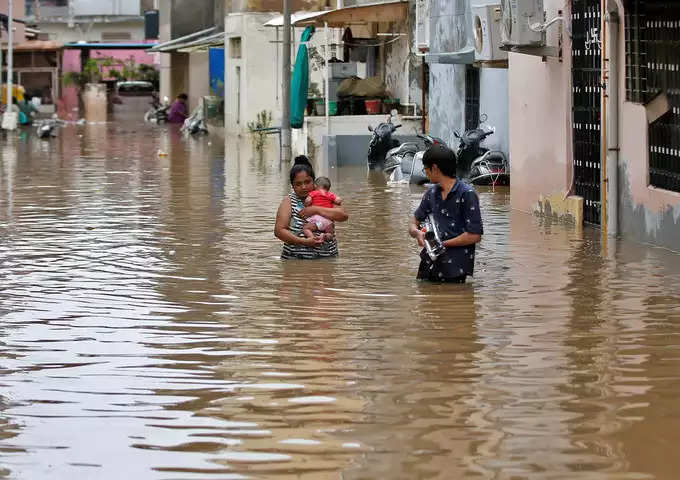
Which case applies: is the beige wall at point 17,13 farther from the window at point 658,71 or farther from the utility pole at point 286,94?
Answer: the window at point 658,71

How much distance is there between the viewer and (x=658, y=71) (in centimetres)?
1297

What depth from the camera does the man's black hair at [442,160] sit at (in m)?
10.2

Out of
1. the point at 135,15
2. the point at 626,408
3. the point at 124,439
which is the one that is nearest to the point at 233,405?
the point at 124,439

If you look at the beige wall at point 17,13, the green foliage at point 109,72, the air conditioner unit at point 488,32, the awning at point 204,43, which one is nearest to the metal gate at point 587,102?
the air conditioner unit at point 488,32

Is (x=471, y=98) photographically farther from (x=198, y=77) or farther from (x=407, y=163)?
(x=198, y=77)

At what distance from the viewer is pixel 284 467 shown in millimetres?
5547

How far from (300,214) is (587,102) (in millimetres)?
4317

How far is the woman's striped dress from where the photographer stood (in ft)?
38.5

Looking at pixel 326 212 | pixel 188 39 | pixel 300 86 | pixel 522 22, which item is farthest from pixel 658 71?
pixel 188 39

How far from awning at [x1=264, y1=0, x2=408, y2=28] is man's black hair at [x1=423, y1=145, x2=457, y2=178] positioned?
16839mm

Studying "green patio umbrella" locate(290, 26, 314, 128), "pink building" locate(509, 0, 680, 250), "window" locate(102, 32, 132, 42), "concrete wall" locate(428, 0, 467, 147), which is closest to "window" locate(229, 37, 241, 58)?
"green patio umbrella" locate(290, 26, 314, 128)

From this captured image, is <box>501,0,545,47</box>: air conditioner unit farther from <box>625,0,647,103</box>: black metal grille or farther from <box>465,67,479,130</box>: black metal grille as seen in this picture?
<box>465,67,479,130</box>: black metal grille

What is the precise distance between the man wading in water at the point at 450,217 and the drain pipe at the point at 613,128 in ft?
12.1

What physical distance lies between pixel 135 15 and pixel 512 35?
66750 mm
